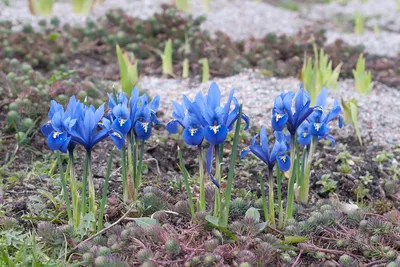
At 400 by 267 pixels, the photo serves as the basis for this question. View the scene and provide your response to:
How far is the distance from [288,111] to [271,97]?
1993 mm

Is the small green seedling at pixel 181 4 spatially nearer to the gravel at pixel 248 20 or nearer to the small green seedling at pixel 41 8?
the gravel at pixel 248 20

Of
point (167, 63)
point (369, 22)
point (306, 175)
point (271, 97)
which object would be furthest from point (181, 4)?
point (306, 175)

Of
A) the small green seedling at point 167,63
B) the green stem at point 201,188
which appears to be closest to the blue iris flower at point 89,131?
the green stem at point 201,188

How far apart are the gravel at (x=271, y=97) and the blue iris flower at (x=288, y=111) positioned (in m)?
1.43

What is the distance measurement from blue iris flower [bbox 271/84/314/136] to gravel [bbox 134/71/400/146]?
1431mm

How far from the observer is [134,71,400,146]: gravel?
4414 mm

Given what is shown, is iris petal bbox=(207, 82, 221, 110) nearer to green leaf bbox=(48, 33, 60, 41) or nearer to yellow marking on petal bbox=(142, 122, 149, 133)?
yellow marking on petal bbox=(142, 122, 149, 133)

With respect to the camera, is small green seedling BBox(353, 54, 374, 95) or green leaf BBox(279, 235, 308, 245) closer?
green leaf BBox(279, 235, 308, 245)

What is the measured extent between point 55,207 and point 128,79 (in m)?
1.51

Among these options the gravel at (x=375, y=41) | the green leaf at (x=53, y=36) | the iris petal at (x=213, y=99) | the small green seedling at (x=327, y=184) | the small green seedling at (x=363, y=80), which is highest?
the iris petal at (x=213, y=99)

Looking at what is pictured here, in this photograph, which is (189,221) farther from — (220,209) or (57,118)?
(57,118)

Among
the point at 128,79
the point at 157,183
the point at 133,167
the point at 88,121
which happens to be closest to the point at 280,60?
the point at 128,79

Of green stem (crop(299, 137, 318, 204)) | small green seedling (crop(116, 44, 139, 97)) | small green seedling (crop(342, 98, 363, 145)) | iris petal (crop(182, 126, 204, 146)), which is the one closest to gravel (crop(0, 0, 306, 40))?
small green seedling (crop(116, 44, 139, 97))

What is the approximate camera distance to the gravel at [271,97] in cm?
441
